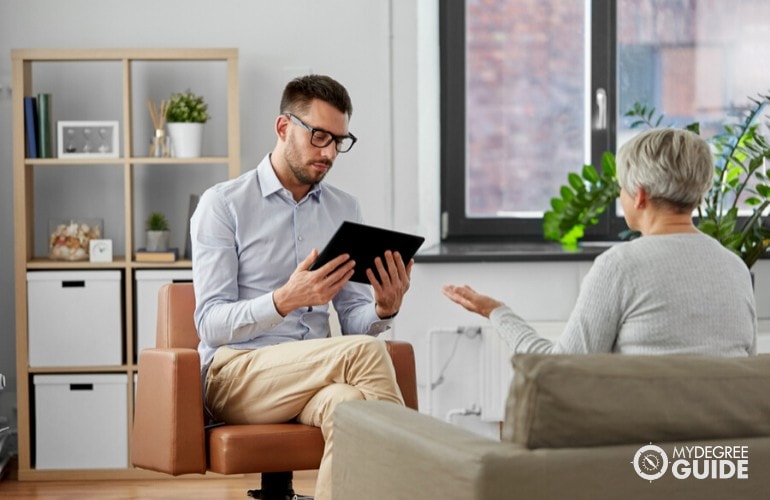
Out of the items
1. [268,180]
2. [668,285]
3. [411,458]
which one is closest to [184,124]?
[268,180]

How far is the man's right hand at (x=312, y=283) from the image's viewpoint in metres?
2.69

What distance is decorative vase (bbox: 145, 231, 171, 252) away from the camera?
4.26 metres

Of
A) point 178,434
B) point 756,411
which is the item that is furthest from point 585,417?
point 178,434

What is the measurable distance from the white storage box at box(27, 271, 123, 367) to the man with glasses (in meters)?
1.24

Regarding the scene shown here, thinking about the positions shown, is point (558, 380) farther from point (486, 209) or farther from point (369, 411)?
point (486, 209)

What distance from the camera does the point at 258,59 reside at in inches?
175

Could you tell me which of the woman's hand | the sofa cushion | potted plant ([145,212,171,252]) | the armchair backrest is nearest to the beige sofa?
the sofa cushion

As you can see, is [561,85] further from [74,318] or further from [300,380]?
[300,380]

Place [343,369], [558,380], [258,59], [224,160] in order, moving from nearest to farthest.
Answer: [558,380], [343,369], [224,160], [258,59]

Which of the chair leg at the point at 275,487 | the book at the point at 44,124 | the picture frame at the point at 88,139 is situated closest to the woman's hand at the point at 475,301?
the chair leg at the point at 275,487

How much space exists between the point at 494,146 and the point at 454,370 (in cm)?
93

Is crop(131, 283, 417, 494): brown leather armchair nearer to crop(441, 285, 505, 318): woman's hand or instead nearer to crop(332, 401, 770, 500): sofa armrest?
crop(441, 285, 505, 318): woman's hand

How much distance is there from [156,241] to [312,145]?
1458mm

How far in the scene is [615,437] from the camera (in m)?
1.59
